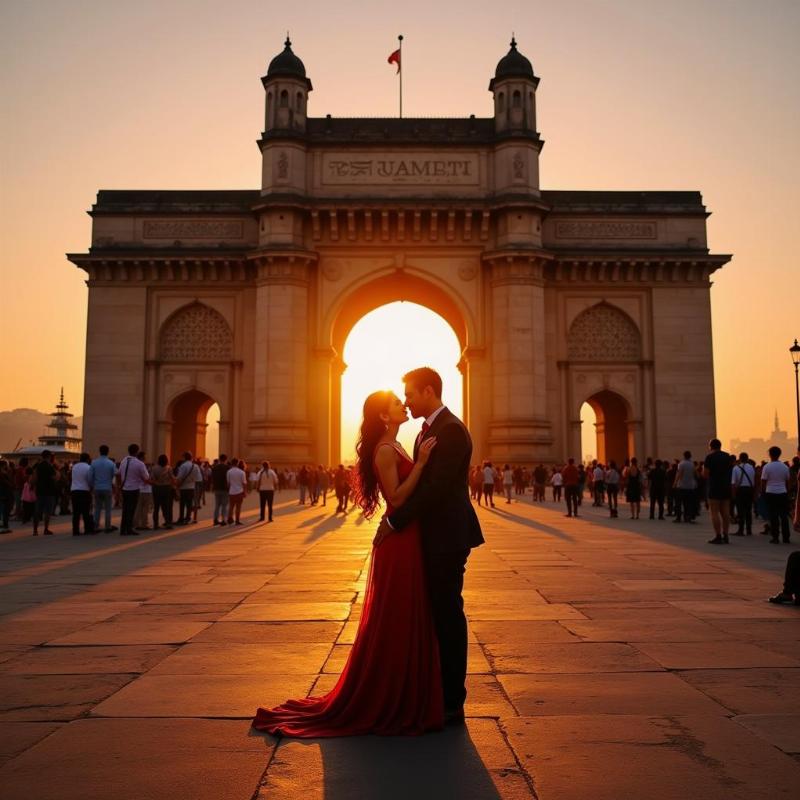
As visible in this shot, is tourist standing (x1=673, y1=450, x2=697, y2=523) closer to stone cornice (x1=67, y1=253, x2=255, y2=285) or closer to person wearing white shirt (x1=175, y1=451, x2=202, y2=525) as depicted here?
person wearing white shirt (x1=175, y1=451, x2=202, y2=525)

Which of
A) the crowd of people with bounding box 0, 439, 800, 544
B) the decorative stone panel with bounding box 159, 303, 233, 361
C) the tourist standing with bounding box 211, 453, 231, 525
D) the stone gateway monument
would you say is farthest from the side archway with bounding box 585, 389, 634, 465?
the tourist standing with bounding box 211, 453, 231, 525

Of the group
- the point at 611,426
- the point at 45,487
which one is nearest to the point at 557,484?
the point at 611,426

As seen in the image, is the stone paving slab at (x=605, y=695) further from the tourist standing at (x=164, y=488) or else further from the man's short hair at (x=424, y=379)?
the tourist standing at (x=164, y=488)

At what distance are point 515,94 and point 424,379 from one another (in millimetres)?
35922

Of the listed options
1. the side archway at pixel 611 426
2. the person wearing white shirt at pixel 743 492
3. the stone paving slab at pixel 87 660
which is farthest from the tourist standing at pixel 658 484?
the side archway at pixel 611 426

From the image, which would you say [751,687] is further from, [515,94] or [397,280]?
[515,94]

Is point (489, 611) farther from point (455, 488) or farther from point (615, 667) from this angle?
point (455, 488)

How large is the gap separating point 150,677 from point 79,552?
30.1 ft

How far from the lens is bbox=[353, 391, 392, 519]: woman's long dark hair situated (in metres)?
4.78

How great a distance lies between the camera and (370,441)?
189 inches

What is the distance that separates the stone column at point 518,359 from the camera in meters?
35.8

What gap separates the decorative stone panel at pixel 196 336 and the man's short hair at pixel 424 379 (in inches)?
1367

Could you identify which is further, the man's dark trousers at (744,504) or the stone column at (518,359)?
the stone column at (518,359)

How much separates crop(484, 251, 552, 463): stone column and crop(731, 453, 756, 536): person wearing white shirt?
1791 cm
